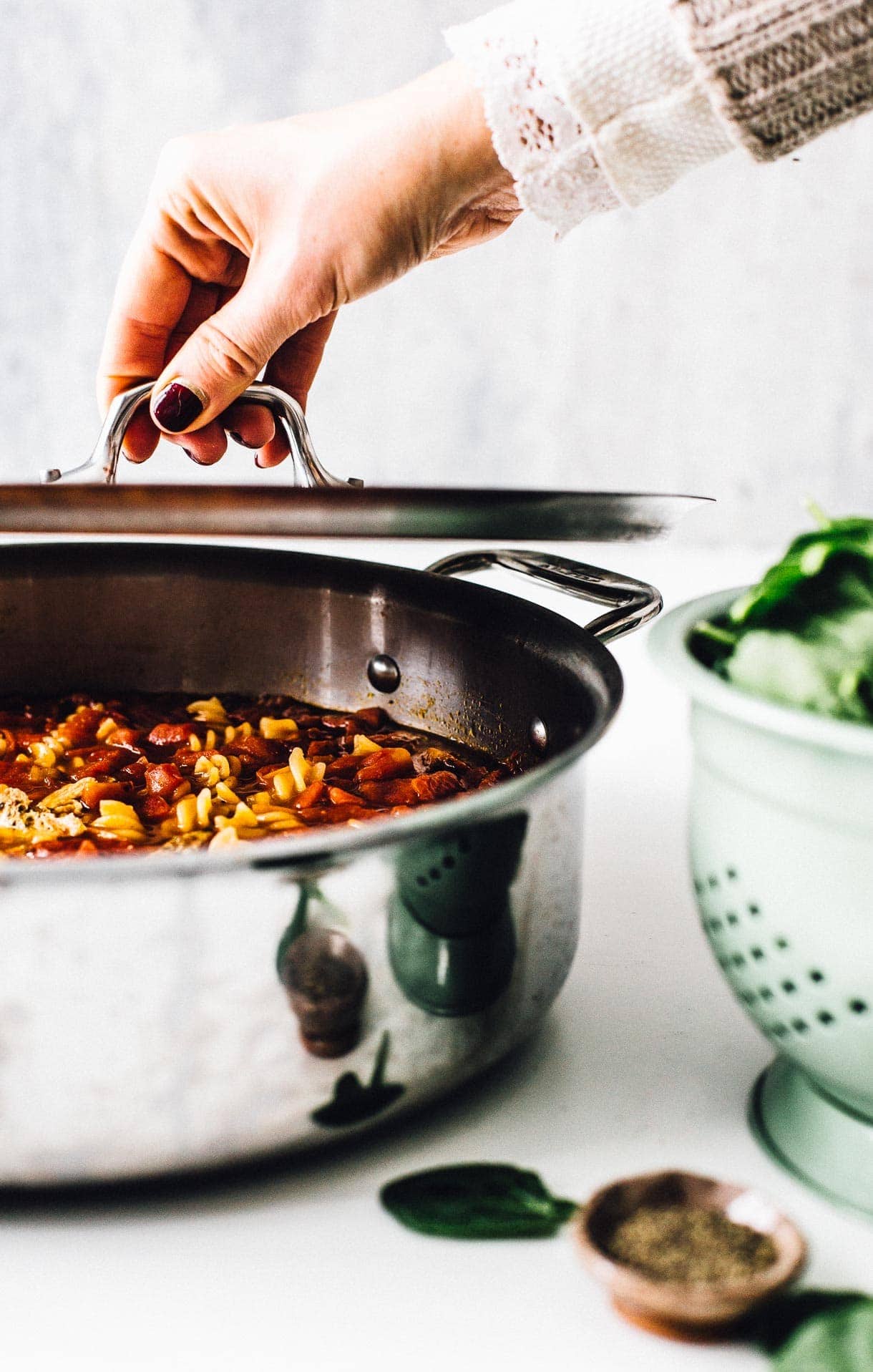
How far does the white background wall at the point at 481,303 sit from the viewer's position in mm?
3463

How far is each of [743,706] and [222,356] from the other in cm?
94

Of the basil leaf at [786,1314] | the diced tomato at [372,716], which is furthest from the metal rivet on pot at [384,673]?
the basil leaf at [786,1314]

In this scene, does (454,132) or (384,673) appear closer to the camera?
(454,132)

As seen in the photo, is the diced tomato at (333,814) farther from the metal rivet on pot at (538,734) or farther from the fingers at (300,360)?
the fingers at (300,360)

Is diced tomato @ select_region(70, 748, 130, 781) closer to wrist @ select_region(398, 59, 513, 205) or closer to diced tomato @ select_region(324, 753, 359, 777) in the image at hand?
diced tomato @ select_region(324, 753, 359, 777)

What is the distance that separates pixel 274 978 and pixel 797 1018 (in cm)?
27

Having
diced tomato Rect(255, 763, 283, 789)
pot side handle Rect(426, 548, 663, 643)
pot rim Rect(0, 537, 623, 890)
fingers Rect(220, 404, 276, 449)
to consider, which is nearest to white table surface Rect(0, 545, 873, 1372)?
pot rim Rect(0, 537, 623, 890)

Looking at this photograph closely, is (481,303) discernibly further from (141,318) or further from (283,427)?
(283,427)

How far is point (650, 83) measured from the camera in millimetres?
1019

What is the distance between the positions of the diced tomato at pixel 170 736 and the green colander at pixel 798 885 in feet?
2.47

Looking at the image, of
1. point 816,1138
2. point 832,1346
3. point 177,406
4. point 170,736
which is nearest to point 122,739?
point 170,736

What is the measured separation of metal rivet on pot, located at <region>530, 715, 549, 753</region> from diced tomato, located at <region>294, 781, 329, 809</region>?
0.18 meters

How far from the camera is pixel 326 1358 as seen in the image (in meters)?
0.59

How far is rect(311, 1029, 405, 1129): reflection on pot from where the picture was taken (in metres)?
0.68
